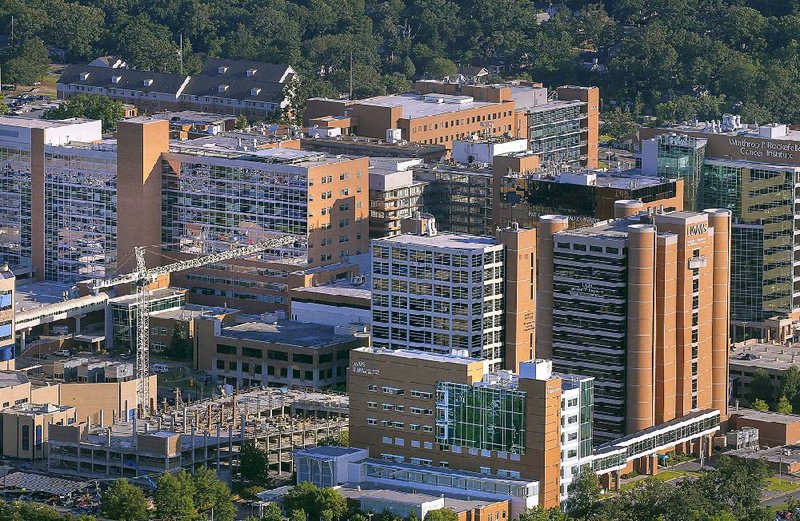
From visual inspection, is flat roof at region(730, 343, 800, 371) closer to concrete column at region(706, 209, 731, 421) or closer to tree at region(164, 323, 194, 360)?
concrete column at region(706, 209, 731, 421)

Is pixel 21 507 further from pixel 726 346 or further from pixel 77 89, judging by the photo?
pixel 77 89

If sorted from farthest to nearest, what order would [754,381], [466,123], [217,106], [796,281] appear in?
[217,106]
[466,123]
[796,281]
[754,381]

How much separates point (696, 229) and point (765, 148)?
2236cm

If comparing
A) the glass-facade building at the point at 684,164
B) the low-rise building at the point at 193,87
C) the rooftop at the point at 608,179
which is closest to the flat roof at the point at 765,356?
the glass-facade building at the point at 684,164

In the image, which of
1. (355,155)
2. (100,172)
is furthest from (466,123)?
(100,172)

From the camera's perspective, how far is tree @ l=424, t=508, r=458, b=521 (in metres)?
103

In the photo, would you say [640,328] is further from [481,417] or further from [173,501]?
[173,501]

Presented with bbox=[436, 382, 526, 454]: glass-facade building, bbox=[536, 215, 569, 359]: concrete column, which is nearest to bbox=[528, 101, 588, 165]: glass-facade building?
bbox=[536, 215, 569, 359]: concrete column

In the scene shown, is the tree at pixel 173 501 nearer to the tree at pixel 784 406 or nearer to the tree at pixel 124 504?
the tree at pixel 124 504

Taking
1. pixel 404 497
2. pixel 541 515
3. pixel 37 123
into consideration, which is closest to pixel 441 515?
pixel 404 497

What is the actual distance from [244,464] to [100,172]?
36.9 m

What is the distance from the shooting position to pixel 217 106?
19238cm

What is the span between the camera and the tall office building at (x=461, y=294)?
11888 centimetres

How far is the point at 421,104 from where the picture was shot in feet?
548
